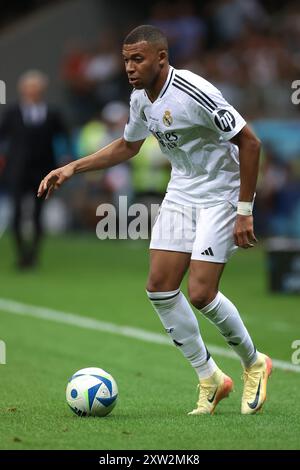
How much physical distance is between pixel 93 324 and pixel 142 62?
5219 millimetres

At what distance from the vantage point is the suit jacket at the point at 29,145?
1712 cm

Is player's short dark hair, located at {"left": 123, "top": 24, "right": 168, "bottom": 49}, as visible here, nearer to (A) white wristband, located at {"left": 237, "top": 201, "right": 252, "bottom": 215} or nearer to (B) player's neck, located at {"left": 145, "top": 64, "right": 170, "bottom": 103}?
(B) player's neck, located at {"left": 145, "top": 64, "right": 170, "bottom": 103}

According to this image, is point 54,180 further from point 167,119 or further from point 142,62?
point 142,62

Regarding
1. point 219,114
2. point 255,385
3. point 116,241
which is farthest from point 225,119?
point 116,241

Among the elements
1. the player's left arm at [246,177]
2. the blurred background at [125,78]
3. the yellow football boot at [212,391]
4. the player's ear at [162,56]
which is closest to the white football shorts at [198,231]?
the player's left arm at [246,177]

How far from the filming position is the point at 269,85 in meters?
24.7

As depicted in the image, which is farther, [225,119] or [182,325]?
[182,325]

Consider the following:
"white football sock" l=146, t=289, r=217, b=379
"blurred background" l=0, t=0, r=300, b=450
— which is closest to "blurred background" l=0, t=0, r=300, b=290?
"blurred background" l=0, t=0, r=300, b=450

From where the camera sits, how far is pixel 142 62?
707cm

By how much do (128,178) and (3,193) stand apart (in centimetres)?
259

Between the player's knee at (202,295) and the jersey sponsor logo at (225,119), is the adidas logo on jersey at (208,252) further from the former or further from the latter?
the jersey sponsor logo at (225,119)

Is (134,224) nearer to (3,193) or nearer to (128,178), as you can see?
(128,178)

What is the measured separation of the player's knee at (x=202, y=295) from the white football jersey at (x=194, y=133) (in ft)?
1.79

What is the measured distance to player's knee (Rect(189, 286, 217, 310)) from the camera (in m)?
7.12
